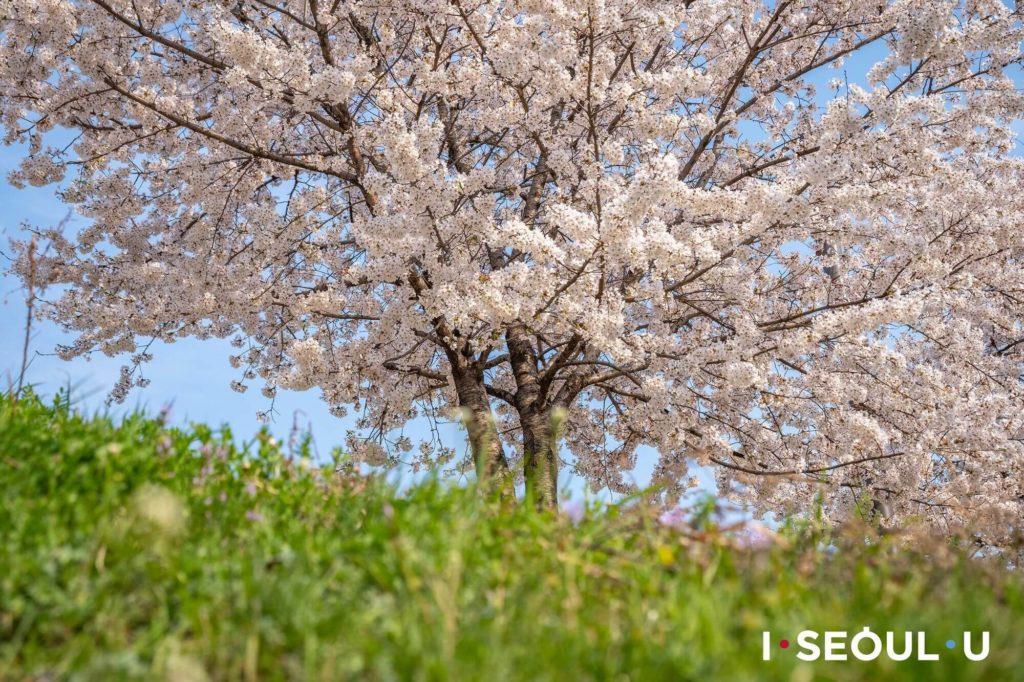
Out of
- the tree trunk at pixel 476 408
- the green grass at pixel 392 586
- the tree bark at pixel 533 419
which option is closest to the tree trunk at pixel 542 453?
the tree bark at pixel 533 419

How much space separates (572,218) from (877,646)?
4825 millimetres

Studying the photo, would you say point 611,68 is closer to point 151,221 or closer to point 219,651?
point 151,221

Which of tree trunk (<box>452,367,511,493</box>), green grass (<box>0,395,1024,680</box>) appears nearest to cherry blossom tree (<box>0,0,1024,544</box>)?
tree trunk (<box>452,367,511,493</box>)

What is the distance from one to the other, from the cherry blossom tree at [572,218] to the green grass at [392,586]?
357 centimetres

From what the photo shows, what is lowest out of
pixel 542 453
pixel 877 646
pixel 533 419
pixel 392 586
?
pixel 877 646

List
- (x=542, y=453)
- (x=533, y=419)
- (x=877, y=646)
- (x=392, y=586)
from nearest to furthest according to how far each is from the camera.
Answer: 1. (x=877, y=646)
2. (x=392, y=586)
3. (x=542, y=453)
4. (x=533, y=419)

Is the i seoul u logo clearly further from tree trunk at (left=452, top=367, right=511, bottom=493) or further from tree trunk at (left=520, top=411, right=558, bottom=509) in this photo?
tree trunk at (left=452, top=367, right=511, bottom=493)

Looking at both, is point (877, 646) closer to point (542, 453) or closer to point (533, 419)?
point (542, 453)

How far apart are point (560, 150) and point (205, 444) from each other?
A: 6.06 metres

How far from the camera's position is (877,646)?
302 cm

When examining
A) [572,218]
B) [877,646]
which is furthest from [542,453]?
[877,646]

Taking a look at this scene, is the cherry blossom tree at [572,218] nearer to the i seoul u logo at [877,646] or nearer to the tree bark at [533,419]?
the tree bark at [533,419]

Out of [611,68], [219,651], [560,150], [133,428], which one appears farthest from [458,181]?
[219,651]

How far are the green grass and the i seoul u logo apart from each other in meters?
0.04
